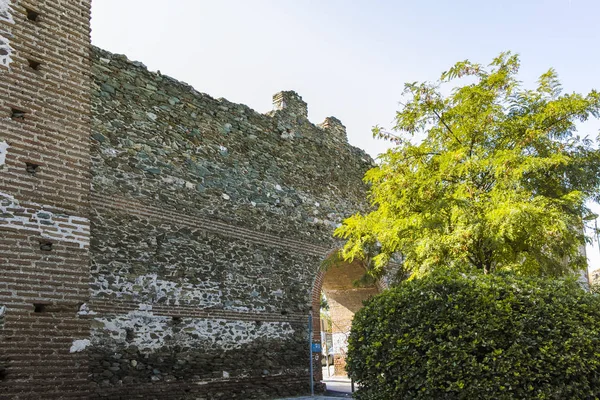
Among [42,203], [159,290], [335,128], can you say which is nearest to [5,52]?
[42,203]

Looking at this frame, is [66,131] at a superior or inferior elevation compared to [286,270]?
superior

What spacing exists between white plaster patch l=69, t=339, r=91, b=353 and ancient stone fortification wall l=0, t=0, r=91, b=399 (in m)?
0.01

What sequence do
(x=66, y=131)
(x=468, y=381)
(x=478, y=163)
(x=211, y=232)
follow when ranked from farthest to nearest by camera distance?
(x=211, y=232) < (x=478, y=163) < (x=66, y=131) < (x=468, y=381)

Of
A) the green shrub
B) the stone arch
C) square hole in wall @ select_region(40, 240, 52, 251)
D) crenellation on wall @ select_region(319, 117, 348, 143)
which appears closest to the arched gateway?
square hole in wall @ select_region(40, 240, 52, 251)

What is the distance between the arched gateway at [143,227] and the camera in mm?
6605

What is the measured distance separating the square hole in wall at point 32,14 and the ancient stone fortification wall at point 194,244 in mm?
1546

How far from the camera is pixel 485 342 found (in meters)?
5.30

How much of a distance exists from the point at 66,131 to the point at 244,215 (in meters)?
4.11

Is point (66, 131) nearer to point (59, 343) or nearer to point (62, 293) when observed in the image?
point (62, 293)

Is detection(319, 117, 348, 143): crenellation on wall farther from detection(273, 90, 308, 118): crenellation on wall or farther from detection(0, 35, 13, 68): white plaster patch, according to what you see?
detection(0, 35, 13, 68): white plaster patch

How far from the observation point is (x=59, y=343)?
659 centimetres

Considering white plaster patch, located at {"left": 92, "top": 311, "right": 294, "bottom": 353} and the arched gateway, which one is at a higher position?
the arched gateway

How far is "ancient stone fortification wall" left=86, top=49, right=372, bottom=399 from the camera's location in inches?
323

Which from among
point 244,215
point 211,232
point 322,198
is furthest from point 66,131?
point 322,198
